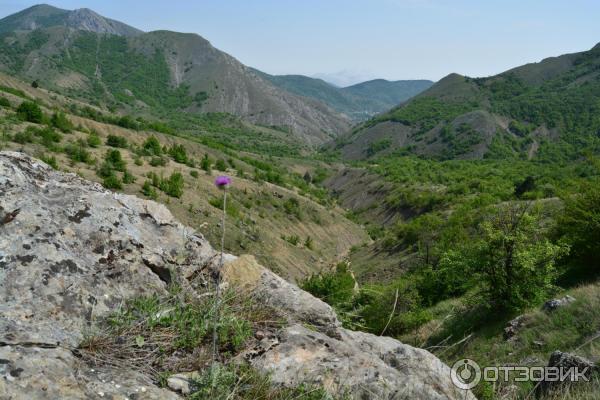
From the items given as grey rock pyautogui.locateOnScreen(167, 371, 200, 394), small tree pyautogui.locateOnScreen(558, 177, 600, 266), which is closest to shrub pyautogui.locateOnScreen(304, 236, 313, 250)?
small tree pyautogui.locateOnScreen(558, 177, 600, 266)

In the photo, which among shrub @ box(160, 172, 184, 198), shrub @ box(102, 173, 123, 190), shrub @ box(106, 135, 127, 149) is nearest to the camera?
shrub @ box(102, 173, 123, 190)

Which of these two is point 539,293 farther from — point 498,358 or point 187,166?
point 187,166

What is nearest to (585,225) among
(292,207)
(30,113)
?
(292,207)

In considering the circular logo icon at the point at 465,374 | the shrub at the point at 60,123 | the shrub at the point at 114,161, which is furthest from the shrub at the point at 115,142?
the circular logo icon at the point at 465,374

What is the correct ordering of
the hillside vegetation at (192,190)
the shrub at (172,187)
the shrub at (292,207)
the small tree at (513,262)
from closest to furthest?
the small tree at (513,262)
the hillside vegetation at (192,190)
the shrub at (172,187)
the shrub at (292,207)

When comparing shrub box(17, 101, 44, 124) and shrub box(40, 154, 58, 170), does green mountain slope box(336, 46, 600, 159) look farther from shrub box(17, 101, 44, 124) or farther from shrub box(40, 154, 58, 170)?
shrub box(40, 154, 58, 170)

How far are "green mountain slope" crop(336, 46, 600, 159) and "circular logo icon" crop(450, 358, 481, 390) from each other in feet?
399

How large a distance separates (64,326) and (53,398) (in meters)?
0.76

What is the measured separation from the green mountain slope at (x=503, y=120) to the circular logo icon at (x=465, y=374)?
121583mm

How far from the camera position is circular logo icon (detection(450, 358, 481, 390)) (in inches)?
150

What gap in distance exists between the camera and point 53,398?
2.43 metres

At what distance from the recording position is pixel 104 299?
3.54m

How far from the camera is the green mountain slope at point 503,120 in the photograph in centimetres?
12889

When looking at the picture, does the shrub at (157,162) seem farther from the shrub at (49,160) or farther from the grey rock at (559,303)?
the grey rock at (559,303)
